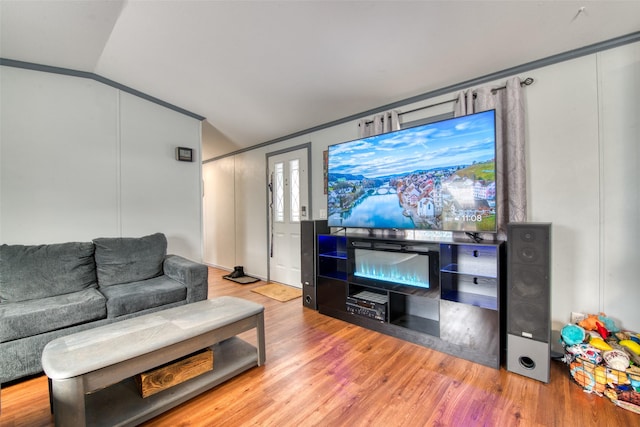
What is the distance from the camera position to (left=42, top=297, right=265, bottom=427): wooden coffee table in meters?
1.20

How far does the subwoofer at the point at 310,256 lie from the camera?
3.08 meters

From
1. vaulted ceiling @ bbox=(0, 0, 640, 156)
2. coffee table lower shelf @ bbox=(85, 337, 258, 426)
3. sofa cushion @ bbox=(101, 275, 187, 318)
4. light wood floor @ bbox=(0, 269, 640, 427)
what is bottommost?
light wood floor @ bbox=(0, 269, 640, 427)

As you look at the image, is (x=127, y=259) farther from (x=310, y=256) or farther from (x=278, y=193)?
(x=278, y=193)

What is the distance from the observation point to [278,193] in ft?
13.8

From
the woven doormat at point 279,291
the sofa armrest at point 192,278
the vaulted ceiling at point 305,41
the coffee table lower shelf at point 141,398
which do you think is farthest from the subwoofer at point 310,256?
the vaulted ceiling at point 305,41

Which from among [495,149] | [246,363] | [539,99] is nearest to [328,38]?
[495,149]

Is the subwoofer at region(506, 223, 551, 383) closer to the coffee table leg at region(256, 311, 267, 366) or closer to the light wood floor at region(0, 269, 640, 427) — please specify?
the light wood floor at region(0, 269, 640, 427)

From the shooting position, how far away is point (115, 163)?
3041 mm

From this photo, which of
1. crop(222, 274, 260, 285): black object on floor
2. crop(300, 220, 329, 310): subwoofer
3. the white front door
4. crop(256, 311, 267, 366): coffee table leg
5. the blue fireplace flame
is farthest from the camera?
crop(222, 274, 260, 285): black object on floor

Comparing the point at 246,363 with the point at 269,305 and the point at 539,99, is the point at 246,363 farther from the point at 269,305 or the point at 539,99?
the point at 539,99

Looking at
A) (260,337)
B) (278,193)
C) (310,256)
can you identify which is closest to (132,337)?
(260,337)

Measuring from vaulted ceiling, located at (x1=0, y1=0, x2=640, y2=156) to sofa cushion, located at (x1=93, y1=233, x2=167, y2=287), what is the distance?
1.81 meters

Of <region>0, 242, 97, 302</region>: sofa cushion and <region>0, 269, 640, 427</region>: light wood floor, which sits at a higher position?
<region>0, 242, 97, 302</region>: sofa cushion

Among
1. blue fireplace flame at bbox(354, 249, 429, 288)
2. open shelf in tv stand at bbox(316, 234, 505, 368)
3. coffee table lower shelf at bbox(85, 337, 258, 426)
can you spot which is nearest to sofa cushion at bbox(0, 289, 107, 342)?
coffee table lower shelf at bbox(85, 337, 258, 426)
